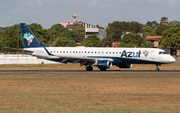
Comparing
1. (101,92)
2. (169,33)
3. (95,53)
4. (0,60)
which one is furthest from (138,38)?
(101,92)

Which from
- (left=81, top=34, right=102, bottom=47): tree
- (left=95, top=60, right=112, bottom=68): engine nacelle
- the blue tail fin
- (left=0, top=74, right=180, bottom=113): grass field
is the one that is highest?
(left=81, top=34, right=102, bottom=47): tree

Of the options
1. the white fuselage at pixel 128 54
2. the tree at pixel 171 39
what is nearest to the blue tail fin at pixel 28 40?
the white fuselage at pixel 128 54

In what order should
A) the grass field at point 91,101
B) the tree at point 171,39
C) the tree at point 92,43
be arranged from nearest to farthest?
1. the grass field at point 91,101
2. the tree at point 171,39
3. the tree at point 92,43

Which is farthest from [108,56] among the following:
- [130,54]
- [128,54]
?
[130,54]

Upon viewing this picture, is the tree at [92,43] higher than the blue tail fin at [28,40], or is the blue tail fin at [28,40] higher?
the tree at [92,43]

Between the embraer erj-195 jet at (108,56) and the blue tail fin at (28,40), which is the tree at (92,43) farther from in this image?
the embraer erj-195 jet at (108,56)

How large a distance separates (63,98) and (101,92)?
12.2ft

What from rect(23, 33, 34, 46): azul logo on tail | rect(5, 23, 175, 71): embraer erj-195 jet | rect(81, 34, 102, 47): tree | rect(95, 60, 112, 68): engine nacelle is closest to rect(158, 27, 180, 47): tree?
rect(81, 34, 102, 47): tree

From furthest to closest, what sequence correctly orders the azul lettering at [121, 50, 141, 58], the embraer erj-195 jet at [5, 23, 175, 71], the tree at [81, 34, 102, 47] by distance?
the tree at [81, 34, 102, 47]
the azul lettering at [121, 50, 141, 58]
the embraer erj-195 jet at [5, 23, 175, 71]

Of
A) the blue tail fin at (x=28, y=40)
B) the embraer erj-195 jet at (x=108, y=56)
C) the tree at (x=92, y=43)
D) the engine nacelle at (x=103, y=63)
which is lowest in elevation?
the engine nacelle at (x=103, y=63)

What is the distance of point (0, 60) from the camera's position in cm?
6850

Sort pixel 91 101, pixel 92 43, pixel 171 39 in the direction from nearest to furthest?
pixel 91 101 → pixel 171 39 → pixel 92 43

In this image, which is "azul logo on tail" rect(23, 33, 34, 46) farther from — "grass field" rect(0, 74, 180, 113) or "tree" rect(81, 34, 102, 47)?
"tree" rect(81, 34, 102, 47)

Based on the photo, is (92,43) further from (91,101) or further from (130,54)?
(91,101)
